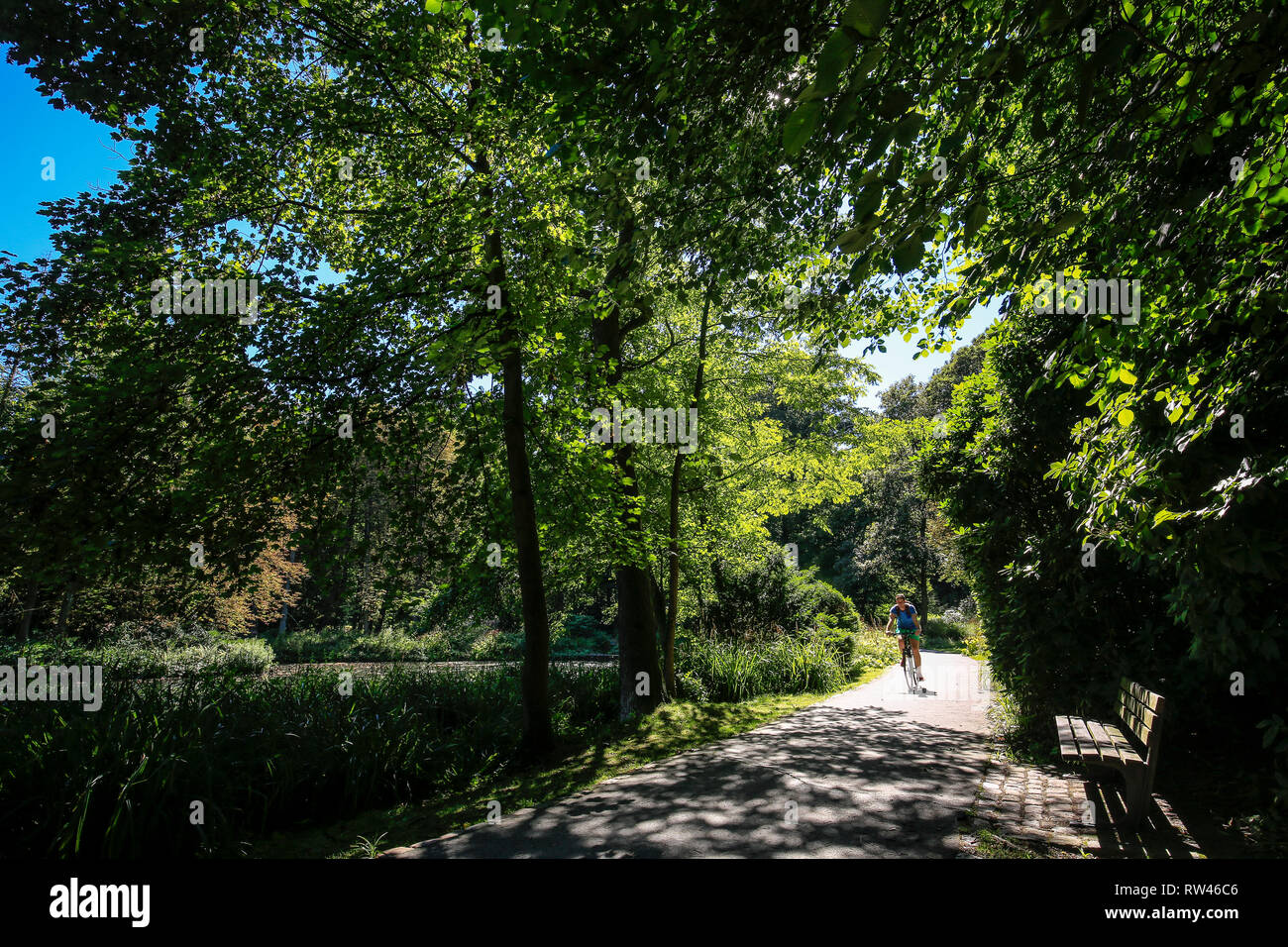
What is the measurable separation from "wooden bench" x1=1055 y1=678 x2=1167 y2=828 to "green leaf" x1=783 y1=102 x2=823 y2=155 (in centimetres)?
439

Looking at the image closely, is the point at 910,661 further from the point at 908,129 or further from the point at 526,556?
the point at 908,129

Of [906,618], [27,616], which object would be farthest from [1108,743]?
[27,616]

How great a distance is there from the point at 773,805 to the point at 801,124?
4.61 metres

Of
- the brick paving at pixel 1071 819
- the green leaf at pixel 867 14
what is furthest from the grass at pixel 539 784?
the green leaf at pixel 867 14

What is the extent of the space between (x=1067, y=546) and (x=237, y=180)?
31.5 feet

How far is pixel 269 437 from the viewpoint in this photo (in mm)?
6613

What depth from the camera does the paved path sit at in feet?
12.9

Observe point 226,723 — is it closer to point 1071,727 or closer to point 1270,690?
point 1071,727

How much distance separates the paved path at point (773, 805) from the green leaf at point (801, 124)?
3.82 metres

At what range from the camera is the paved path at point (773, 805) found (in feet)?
12.9

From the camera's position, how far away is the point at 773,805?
15.4 ft
